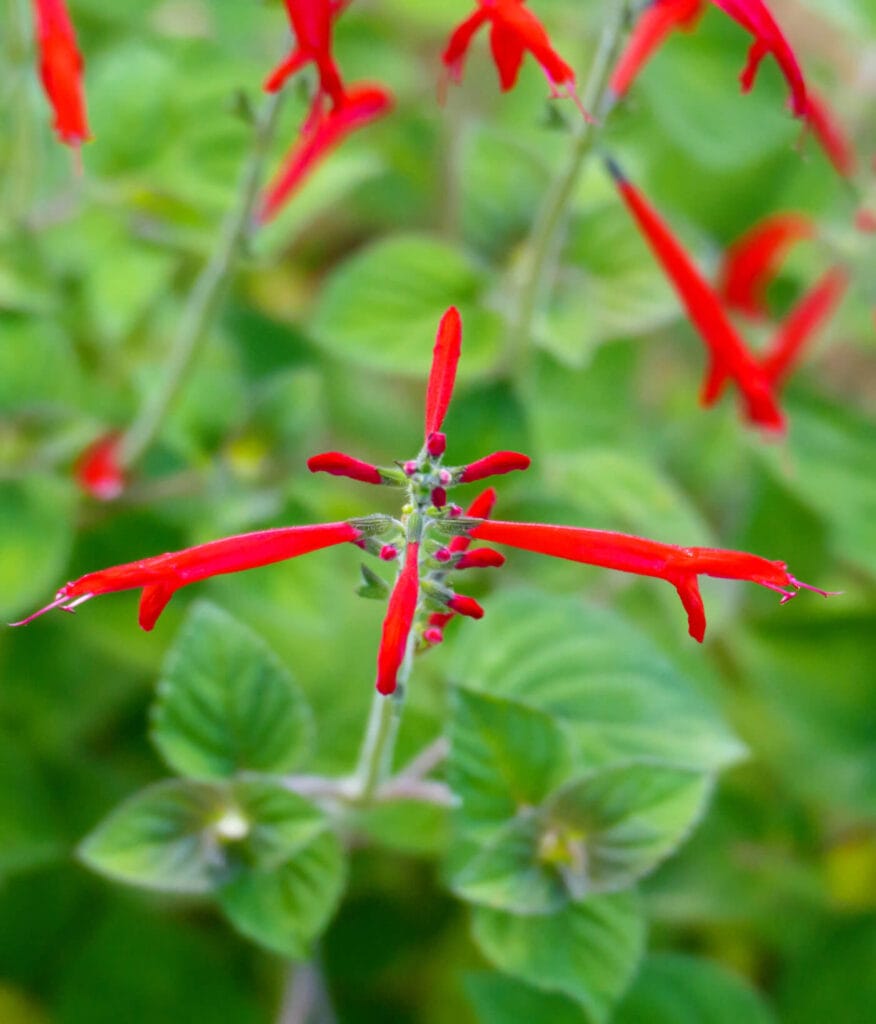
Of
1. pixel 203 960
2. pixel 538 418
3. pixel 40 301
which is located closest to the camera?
pixel 40 301

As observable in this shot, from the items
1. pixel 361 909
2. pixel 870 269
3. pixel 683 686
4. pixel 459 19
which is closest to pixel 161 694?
pixel 683 686

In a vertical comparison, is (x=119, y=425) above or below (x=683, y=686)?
above

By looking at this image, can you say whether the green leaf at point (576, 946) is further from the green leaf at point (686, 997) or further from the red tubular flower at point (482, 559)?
the red tubular flower at point (482, 559)

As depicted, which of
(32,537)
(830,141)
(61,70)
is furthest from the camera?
(830,141)

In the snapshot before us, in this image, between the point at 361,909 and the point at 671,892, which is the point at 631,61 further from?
the point at 361,909

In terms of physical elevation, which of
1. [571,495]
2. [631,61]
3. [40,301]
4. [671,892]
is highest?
[631,61]

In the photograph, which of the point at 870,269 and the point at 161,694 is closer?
the point at 161,694

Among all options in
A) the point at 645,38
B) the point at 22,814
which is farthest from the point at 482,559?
the point at 22,814

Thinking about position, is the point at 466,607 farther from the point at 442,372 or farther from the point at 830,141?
the point at 830,141

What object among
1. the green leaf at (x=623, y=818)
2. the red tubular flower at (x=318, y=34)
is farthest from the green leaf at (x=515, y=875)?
the red tubular flower at (x=318, y=34)
